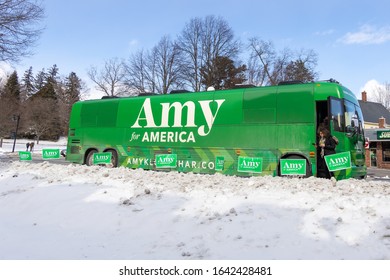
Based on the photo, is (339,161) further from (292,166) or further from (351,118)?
(351,118)

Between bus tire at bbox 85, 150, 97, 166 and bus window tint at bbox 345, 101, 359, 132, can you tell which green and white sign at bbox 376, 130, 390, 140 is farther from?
bus tire at bbox 85, 150, 97, 166

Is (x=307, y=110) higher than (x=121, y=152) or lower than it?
higher

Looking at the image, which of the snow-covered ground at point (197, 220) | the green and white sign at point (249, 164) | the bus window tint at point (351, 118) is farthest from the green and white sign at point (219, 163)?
the bus window tint at point (351, 118)

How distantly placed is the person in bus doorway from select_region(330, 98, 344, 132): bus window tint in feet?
1.18

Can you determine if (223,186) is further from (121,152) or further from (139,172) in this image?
(121,152)

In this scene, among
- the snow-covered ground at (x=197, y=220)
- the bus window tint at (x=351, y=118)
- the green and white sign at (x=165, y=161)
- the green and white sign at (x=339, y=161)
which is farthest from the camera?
the green and white sign at (x=165, y=161)

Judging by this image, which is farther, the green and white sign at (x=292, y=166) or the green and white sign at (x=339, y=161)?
the green and white sign at (x=292, y=166)

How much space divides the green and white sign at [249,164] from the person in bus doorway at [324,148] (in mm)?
1831

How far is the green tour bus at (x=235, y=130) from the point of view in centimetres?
1023

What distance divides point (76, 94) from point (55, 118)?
10.4m

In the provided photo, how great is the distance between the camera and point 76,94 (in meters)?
77.4

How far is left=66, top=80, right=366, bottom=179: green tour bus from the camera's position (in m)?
10.2

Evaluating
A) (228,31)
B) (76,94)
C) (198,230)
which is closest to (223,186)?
(198,230)

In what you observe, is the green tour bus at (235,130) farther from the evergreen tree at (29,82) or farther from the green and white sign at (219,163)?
the evergreen tree at (29,82)
